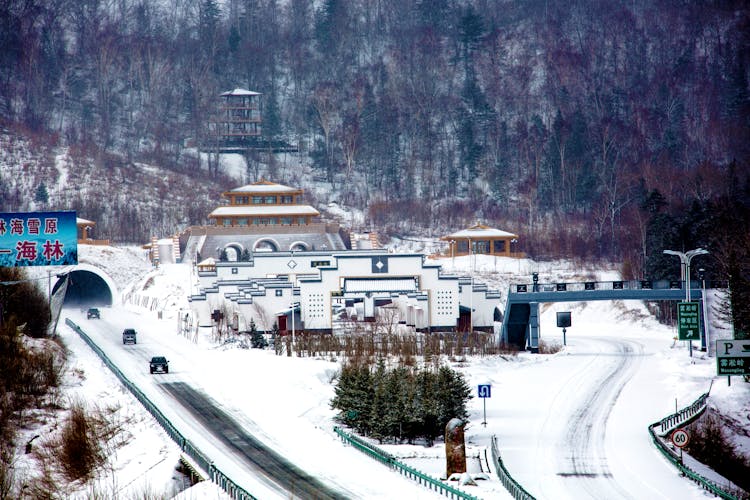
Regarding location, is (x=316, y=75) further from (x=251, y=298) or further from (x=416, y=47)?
(x=251, y=298)

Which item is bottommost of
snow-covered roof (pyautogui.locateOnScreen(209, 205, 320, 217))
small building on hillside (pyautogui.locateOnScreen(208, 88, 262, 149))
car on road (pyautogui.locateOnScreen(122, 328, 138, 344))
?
car on road (pyautogui.locateOnScreen(122, 328, 138, 344))

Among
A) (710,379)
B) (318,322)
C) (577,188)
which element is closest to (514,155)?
(577,188)

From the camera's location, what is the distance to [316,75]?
162m

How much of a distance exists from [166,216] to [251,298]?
45914 mm

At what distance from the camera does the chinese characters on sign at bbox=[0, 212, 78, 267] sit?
50000 mm

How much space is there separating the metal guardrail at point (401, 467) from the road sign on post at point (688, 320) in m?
22.8

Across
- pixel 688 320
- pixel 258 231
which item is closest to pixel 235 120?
pixel 258 231

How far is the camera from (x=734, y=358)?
135 ft

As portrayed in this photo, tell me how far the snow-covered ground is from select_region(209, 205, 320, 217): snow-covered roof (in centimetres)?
2854

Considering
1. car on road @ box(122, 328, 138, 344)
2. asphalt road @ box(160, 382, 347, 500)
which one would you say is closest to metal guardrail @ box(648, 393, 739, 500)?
asphalt road @ box(160, 382, 347, 500)

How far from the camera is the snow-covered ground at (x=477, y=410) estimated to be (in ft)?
111

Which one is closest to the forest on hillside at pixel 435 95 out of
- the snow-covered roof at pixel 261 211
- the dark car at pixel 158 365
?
the snow-covered roof at pixel 261 211

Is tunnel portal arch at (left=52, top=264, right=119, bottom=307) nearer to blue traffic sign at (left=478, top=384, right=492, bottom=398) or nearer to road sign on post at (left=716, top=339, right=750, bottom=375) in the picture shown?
blue traffic sign at (left=478, top=384, right=492, bottom=398)

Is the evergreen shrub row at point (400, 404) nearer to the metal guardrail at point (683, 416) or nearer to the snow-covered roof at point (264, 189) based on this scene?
the metal guardrail at point (683, 416)
